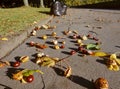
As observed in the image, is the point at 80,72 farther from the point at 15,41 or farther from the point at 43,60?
the point at 15,41

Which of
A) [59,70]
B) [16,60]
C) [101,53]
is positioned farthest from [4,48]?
[101,53]

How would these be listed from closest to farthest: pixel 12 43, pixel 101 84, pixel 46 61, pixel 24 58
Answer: pixel 101 84, pixel 46 61, pixel 24 58, pixel 12 43

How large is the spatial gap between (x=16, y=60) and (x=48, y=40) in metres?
1.84

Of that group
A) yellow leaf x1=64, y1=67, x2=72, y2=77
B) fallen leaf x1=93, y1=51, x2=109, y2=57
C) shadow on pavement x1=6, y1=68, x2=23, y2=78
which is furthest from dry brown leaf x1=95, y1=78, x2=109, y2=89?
fallen leaf x1=93, y1=51, x2=109, y2=57

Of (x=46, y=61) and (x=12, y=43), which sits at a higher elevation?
(x=46, y=61)

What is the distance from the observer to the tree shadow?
150 inches

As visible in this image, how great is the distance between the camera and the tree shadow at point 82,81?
380 centimetres

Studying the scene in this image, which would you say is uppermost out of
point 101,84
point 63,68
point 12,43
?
point 101,84

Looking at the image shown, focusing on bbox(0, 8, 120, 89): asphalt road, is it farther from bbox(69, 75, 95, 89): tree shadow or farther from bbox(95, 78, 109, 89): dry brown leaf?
bbox(95, 78, 109, 89): dry brown leaf

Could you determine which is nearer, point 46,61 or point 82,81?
point 82,81

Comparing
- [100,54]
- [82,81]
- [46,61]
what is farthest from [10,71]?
[100,54]

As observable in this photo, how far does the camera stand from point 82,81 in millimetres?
3986

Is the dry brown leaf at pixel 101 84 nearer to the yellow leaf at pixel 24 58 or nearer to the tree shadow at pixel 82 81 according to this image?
the tree shadow at pixel 82 81

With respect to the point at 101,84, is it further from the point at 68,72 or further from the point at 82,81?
the point at 68,72
